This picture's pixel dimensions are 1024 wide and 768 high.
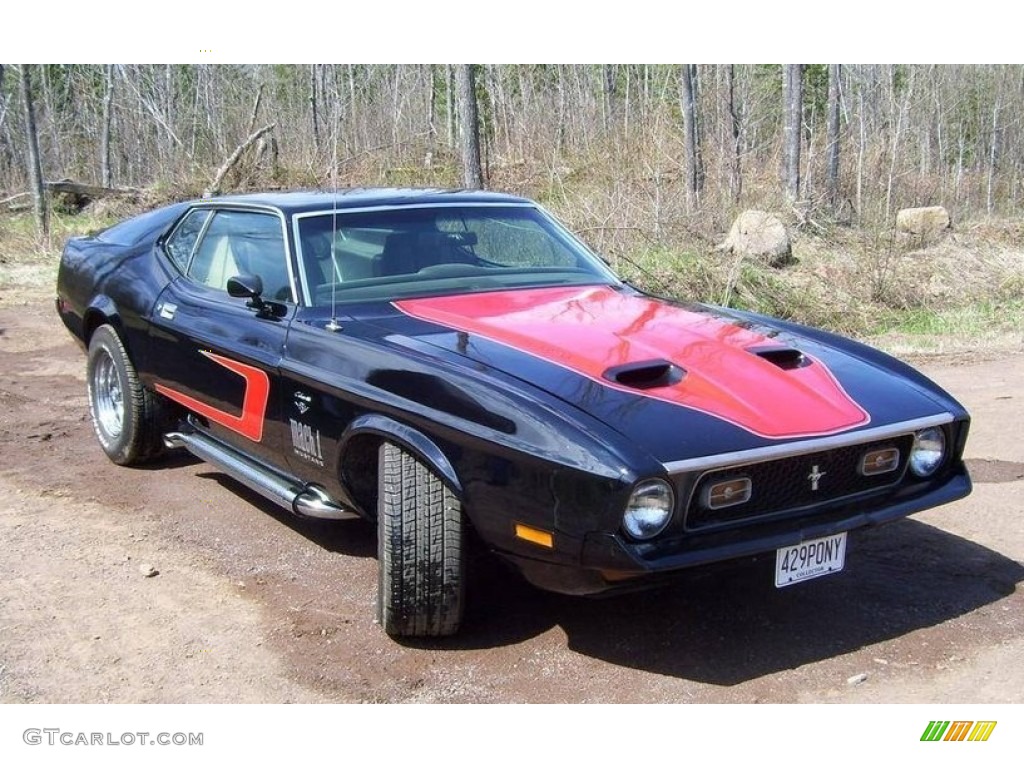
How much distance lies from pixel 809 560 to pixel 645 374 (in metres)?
0.80

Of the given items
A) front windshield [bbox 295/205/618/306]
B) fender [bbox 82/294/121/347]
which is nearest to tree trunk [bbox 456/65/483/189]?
fender [bbox 82/294/121/347]

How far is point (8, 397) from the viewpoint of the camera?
731 cm

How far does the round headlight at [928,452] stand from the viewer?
144 inches

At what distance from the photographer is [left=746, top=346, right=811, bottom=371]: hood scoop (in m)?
3.74

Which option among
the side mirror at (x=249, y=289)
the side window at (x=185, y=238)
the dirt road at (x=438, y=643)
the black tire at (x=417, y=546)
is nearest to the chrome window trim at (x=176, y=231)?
the side window at (x=185, y=238)

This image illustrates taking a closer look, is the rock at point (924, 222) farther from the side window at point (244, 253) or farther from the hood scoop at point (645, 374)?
the hood scoop at point (645, 374)

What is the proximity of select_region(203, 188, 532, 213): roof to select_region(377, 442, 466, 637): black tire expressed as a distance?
5.05ft

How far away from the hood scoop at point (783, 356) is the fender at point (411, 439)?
47.7 inches

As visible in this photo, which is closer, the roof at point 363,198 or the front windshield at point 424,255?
the front windshield at point 424,255

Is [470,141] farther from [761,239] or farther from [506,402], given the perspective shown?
[506,402]

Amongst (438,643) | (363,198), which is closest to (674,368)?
(438,643)

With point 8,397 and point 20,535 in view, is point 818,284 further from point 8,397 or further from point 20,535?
point 20,535

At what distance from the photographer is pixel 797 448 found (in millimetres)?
3188

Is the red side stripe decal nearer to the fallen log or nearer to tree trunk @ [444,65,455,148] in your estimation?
the fallen log
